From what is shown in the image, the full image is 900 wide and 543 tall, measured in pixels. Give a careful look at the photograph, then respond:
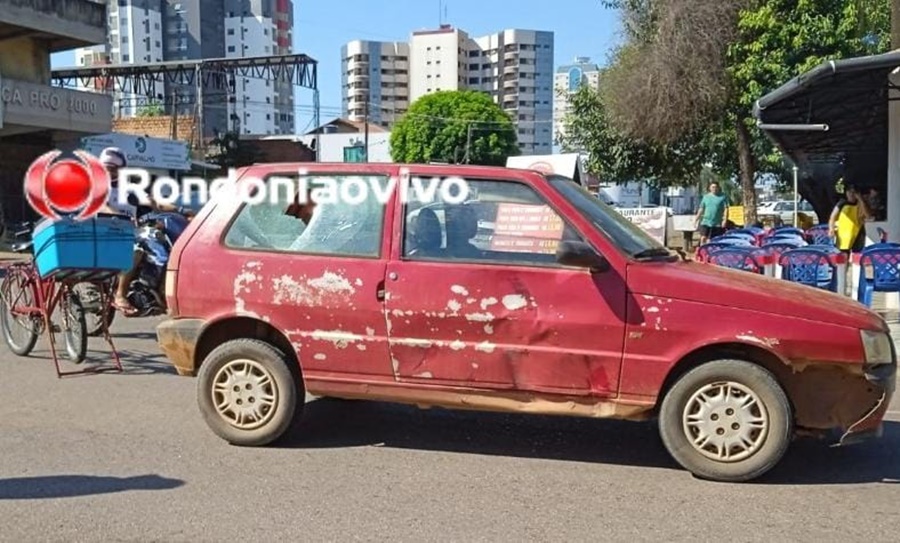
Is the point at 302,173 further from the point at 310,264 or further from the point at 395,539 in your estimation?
the point at 395,539

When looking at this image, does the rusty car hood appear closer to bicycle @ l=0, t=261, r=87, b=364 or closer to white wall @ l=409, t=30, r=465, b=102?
bicycle @ l=0, t=261, r=87, b=364

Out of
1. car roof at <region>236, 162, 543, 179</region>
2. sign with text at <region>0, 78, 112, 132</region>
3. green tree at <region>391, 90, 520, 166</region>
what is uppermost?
green tree at <region>391, 90, 520, 166</region>

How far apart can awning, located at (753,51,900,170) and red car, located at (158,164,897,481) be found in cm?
749

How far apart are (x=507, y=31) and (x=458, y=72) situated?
1798cm

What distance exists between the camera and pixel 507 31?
156m

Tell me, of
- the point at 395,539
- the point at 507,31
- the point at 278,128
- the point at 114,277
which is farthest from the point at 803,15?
the point at 507,31

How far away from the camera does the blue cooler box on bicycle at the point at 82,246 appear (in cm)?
708

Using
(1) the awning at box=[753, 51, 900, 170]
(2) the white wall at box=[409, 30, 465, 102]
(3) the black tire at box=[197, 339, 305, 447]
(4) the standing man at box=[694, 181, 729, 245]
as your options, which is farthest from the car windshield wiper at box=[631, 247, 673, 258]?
(2) the white wall at box=[409, 30, 465, 102]

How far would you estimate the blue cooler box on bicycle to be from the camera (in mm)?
7078

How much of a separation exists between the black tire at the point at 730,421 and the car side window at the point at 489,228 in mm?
1055

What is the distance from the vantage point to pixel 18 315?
820 cm

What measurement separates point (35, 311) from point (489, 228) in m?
4.99

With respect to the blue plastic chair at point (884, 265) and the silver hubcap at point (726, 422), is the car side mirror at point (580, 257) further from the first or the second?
the blue plastic chair at point (884, 265)

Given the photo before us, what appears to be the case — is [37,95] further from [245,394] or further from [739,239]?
[245,394]
